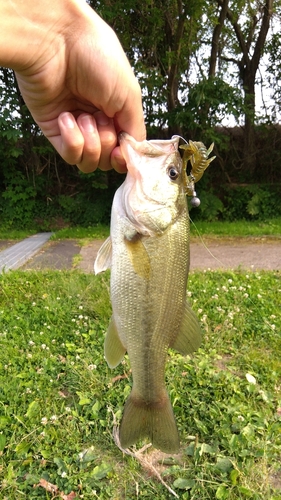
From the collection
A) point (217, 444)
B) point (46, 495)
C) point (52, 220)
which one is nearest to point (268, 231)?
point (52, 220)

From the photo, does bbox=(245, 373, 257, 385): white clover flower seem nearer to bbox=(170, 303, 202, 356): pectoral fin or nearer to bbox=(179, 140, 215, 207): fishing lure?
bbox=(170, 303, 202, 356): pectoral fin

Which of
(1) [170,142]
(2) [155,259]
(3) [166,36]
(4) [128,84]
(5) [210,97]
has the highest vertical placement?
(3) [166,36]

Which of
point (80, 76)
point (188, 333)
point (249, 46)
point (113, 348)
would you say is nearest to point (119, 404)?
point (113, 348)

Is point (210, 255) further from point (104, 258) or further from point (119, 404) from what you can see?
point (104, 258)

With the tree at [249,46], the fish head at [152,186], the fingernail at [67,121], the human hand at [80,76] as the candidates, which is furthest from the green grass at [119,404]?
the tree at [249,46]

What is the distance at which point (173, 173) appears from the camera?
5.77ft

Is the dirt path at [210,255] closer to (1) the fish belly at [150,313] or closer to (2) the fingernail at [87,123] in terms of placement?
(1) the fish belly at [150,313]

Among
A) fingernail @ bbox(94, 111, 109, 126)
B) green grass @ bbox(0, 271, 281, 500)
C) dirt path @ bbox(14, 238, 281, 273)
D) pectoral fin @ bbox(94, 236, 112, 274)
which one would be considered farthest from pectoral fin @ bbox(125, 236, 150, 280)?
dirt path @ bbox(14, 238, 281, 273)

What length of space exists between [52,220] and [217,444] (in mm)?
9477

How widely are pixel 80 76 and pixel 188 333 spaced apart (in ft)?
3.91

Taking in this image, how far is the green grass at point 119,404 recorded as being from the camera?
8.53ft

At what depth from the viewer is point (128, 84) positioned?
1.75 metres

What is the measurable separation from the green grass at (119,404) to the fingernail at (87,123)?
81.1 inches

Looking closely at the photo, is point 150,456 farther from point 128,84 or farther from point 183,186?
point 128,84
